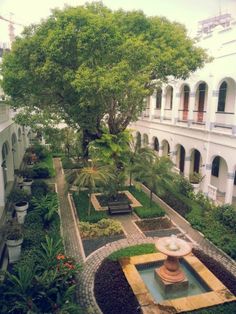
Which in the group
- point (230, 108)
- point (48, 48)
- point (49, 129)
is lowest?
point (49, 129)

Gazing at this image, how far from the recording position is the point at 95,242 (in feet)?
36.7

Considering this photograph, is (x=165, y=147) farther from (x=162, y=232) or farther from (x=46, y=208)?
(x=46, y=208)

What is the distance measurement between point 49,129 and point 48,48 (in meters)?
5.47

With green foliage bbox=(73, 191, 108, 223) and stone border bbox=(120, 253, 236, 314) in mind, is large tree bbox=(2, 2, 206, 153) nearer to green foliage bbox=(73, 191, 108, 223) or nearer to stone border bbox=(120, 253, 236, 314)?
green foliage bbox=(73, 191, 108, 223)

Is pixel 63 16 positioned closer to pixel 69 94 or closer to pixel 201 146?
pixel 69 94

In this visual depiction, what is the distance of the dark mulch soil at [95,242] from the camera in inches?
419

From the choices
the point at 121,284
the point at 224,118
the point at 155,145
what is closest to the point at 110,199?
the point at 121,284

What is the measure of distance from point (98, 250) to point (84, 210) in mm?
3955

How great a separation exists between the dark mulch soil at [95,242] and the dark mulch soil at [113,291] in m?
1.27

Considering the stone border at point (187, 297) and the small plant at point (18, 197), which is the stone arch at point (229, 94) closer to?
the stone border at point (187, 297)

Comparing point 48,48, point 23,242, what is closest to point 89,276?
point 23,242

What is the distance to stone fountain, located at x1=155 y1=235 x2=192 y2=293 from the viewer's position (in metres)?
8.23

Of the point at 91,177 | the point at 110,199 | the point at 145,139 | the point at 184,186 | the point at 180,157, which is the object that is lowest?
the point at 110,199

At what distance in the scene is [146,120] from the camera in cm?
2584
